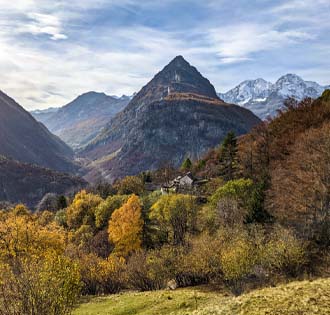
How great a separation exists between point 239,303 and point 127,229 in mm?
54291

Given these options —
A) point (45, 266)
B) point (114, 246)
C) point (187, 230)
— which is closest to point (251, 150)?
point (187, 230)

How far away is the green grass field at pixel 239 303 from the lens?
20.1 m

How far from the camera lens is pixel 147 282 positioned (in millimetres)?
45938

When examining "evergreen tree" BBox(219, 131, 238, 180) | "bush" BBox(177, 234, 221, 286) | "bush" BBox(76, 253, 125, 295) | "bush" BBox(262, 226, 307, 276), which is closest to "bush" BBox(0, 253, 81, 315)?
"bush" BBox(262, 226, 307, 276)

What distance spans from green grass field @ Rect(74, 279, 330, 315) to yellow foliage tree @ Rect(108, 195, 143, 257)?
3653 cm

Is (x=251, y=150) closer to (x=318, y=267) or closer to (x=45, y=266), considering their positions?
(x=318, y=267)

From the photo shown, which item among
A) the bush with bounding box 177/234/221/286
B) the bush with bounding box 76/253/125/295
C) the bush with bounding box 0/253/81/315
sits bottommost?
the bush with bounding box 76/253/125/295

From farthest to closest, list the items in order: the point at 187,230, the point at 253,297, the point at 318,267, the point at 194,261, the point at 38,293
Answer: the point at 187,230, the point at 194,261, the point at 318,267, the point at 253,297, the point at 38,293

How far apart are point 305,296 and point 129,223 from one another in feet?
186

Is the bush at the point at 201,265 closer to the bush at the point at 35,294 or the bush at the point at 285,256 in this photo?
the bush at the point at 285,256

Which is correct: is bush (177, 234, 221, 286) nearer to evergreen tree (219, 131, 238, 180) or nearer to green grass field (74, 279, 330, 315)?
green grass field (74, 279, 330, 315)

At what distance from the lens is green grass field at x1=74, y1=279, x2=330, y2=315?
66.0ft

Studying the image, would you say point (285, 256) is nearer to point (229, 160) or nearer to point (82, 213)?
point (229, 160)

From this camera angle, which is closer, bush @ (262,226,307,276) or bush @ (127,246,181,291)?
bush @ (262,226,307,276)
